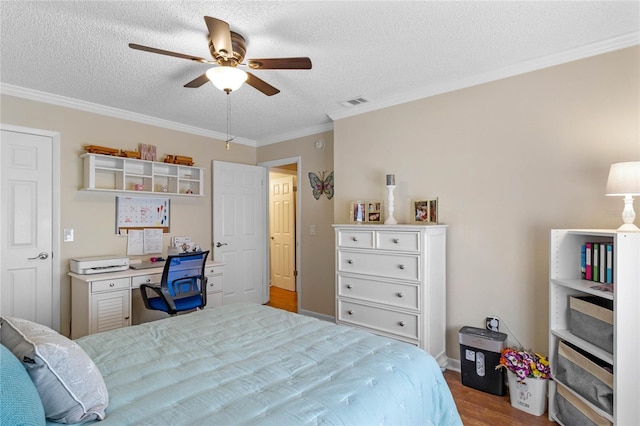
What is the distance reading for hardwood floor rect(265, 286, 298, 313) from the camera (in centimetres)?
502

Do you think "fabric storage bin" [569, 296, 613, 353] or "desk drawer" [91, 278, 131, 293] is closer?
"fabric storage bin" [569, 296, 613, 353]

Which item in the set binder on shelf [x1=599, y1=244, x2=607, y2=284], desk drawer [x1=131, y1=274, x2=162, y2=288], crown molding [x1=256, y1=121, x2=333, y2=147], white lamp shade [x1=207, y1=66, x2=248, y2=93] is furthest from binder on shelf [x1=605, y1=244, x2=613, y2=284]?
desk drawer [x1=131, y1=274, x2=162, y2=288]

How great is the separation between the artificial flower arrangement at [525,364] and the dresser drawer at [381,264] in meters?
0.83

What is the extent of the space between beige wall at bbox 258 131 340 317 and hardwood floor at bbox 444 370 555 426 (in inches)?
76.1

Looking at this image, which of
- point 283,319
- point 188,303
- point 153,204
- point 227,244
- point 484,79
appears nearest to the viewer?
point 283,319

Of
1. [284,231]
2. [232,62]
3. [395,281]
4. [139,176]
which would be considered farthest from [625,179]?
[284,231]

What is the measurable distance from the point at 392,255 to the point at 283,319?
1.17m

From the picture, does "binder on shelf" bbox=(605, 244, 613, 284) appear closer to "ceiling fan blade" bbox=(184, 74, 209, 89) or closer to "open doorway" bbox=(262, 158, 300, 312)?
"ceiling fan blade" bbox=(184, 74, 209, 89)

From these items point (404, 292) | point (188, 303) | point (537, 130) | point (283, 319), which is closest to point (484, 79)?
point (537, 130)

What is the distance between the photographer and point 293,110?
369 centimetres

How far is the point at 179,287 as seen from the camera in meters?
3.21

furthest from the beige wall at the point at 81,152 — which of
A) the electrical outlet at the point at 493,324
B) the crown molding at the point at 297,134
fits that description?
the electrical outlet at the point at 493,324

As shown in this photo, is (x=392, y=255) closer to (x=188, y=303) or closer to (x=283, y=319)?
(x=283, y=319)

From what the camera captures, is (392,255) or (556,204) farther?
(392,255)
